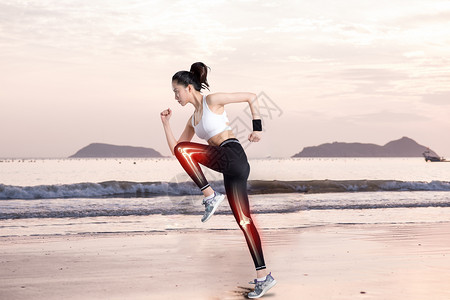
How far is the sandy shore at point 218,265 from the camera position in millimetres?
6520

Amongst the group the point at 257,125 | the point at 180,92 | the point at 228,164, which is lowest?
the point at 228,164

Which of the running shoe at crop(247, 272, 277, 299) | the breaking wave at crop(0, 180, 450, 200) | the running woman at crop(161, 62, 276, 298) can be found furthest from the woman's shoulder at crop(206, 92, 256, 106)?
the breaking wave at crop(0, 180, 450, 200)

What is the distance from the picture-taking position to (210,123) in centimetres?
596

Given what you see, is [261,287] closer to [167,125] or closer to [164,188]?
[167,125]

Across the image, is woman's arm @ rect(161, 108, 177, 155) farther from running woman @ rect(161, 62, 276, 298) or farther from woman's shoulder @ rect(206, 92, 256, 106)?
woman's shoulder @ rect(206, 92, 256, 106)

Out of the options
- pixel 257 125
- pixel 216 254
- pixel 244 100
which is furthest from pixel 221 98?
pixel 216 254

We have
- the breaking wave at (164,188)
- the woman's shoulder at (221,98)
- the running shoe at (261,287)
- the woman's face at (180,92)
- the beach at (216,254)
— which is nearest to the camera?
the woman's shoulder at (221,98)

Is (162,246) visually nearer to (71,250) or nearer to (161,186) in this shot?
(71,250)

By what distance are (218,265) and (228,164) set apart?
2807 mm

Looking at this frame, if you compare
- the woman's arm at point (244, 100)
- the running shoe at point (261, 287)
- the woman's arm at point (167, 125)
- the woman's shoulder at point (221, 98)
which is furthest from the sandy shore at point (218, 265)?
the woman's shoulder at point (221, 98)

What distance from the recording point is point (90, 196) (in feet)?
93.4

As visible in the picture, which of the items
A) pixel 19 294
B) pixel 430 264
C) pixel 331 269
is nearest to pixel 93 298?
pixel 19 294

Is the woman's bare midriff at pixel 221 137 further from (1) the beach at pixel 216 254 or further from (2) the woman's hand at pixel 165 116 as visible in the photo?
(1) the beach at pixel 216 254

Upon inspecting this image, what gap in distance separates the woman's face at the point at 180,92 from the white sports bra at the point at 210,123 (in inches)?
9.0
